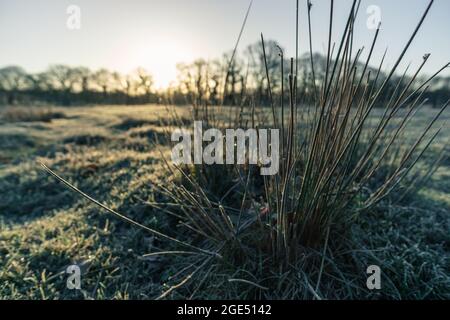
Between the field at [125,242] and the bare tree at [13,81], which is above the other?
the bare tree at [13,81]

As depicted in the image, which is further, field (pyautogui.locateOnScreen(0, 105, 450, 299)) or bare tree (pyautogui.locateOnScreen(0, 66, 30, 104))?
bare tree (pyautogui.locateOnScreen(0, 66, 30, 104))

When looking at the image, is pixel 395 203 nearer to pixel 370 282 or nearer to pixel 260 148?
pixel 370 282

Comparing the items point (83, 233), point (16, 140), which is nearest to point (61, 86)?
point (16, 140)

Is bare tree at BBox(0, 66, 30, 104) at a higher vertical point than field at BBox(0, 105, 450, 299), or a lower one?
higher

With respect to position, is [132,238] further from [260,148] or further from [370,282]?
[370,282]

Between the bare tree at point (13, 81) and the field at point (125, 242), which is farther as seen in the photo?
the bare tree at point (13, 81)

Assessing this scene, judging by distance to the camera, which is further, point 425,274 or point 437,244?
point 437,244

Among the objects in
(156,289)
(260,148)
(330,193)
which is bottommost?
(156,289)

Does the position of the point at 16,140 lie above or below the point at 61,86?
below

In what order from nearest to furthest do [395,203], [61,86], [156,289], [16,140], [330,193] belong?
[330,193], [156,289], [395,203], [16,140], [61,86]

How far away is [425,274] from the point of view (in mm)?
1533

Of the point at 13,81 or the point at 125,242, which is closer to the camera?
the point at 125,242

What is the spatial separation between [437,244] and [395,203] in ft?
1.42
